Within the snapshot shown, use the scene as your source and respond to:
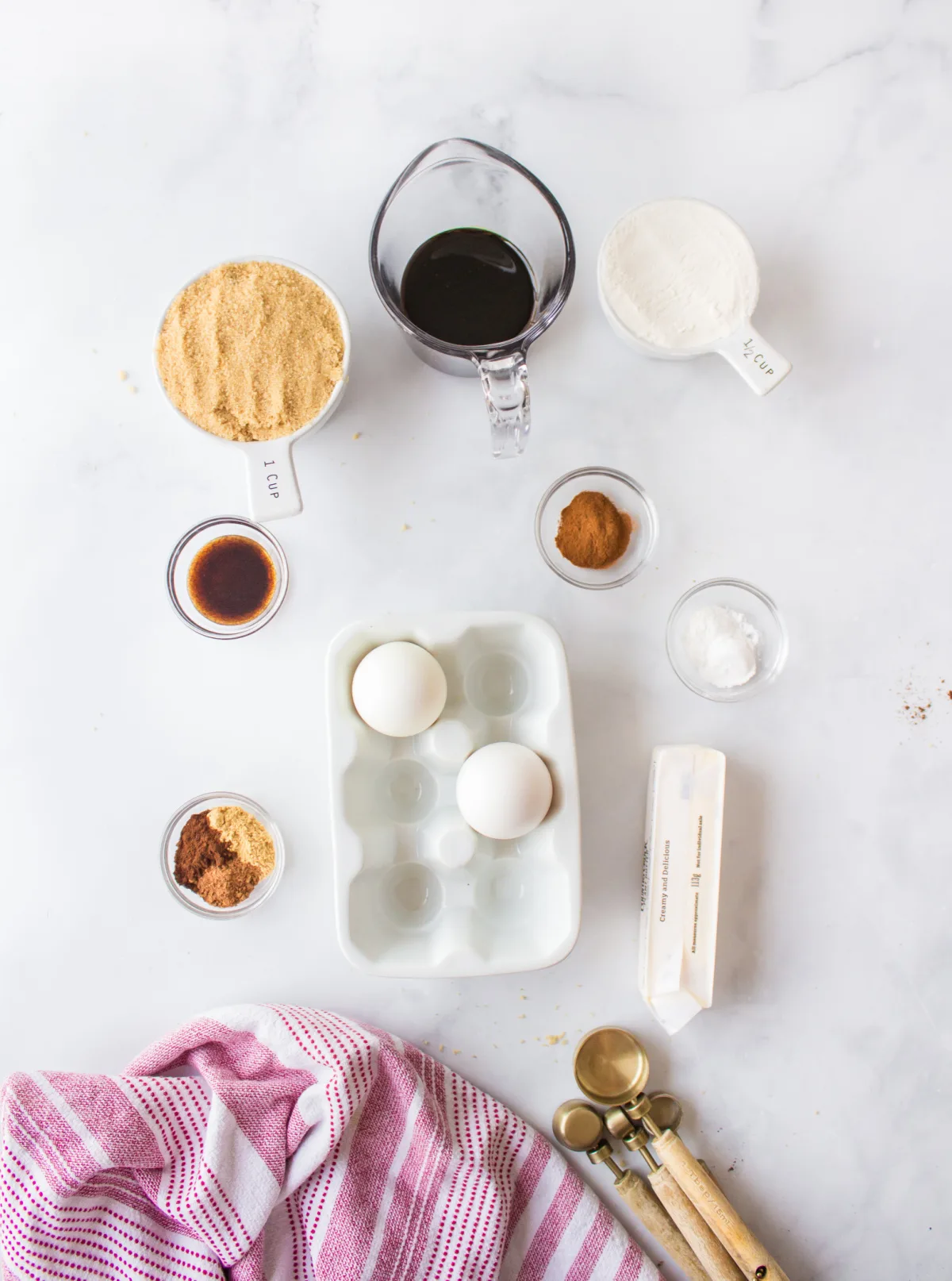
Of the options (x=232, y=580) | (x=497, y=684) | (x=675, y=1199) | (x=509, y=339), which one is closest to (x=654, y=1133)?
(x=675, y=1199)

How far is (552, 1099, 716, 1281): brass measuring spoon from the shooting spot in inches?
40.1

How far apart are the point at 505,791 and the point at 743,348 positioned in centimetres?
56

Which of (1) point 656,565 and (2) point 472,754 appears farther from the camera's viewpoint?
(1) point 656,565

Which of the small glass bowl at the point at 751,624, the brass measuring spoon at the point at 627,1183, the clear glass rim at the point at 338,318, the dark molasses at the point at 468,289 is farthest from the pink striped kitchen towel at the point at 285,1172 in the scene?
the dark molasses at the point at 468,289

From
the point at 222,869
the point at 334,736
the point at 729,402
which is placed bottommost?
the point at 222,869

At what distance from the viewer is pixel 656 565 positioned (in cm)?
105

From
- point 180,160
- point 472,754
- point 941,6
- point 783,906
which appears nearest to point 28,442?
point 180,160

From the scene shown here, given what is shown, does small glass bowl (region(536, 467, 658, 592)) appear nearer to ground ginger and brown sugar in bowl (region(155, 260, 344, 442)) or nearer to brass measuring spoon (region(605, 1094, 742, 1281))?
ground ginger and brown sugar in bowl (region(155, 260, 344, 442))

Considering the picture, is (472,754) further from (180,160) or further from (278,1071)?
(180,160)

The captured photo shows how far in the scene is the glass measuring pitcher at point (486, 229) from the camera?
0.92 metres

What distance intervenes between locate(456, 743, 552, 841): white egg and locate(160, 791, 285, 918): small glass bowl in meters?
0.26

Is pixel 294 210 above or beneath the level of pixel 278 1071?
above

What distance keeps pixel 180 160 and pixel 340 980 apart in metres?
1.01

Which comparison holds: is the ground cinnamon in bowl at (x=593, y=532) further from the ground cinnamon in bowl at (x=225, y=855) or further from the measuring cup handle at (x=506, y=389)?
the ground cinnamon in bowl at (x=225, y=855)
